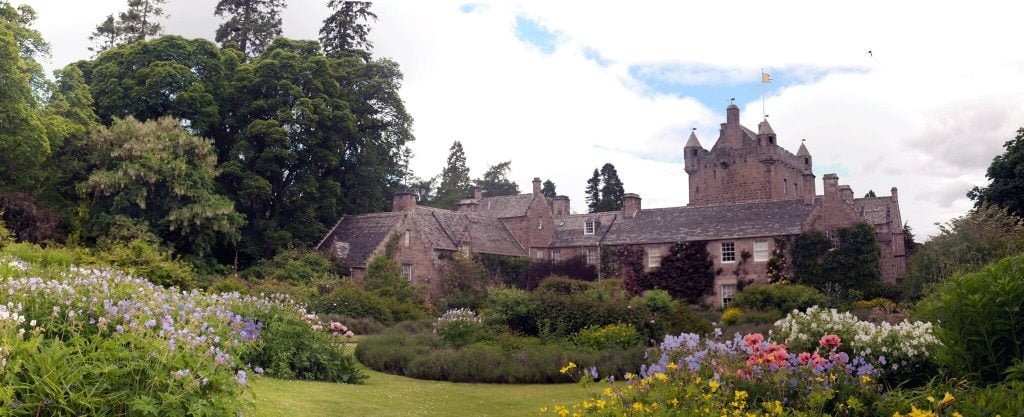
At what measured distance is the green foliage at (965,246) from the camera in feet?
103

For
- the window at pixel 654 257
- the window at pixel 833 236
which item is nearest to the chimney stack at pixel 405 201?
the window at pixel 654 257

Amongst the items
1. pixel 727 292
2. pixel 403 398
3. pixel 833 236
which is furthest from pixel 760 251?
pixel 403 398

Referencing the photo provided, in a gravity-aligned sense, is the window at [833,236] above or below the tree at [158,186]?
below

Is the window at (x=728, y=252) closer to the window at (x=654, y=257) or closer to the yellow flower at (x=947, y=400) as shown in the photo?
the window at (x=654, y=257)

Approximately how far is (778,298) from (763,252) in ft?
26.2

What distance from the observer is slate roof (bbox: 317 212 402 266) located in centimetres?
4181

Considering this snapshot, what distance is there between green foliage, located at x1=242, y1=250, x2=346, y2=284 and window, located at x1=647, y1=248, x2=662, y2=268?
58.7ft

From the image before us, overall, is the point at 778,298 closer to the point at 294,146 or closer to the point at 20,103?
the point at 294,146

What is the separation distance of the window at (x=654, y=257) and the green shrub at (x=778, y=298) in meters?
9.23

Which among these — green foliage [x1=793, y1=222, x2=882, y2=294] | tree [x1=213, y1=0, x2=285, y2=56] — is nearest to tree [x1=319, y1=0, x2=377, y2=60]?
tree [x1=213, y1=0, x2=285, y2=56]

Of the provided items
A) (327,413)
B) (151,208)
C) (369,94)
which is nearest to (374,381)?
(327,413)

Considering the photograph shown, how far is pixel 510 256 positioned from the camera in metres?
48.9

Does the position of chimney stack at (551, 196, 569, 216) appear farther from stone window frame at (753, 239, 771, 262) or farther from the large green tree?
stone window frame at (753, 239, 771, 262)

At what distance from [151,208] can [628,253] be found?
2586cm
